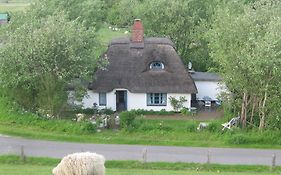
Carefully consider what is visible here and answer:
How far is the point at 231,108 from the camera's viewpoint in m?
37.2

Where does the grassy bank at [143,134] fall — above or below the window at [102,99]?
below

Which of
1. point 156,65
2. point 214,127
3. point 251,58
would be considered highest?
point 156,65

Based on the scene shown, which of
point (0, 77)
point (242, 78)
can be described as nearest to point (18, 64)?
point (0, 77)

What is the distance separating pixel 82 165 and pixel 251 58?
18.9 metres

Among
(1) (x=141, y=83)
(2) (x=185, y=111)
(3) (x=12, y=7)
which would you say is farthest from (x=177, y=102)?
(3) (x=12, y=7)

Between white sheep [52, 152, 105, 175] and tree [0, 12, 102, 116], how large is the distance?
19.7m

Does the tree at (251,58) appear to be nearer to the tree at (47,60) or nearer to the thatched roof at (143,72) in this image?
the thatched roof at (143,72)

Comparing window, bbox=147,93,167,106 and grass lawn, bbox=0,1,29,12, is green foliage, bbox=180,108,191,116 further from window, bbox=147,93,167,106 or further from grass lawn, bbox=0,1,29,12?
grass lawn, bbox=0,1,29,12

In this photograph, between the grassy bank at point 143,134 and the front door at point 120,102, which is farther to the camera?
the front door at point 120,102

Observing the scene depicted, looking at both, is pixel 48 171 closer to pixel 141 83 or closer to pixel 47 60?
pixel 47 60

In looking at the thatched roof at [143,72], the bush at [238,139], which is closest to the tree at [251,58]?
the bush at [238,139]

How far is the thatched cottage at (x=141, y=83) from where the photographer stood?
40156 mm

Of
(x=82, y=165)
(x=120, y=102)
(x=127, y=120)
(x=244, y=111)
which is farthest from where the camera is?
(x=120, y=102)

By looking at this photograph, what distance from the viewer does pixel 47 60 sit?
116 feet
